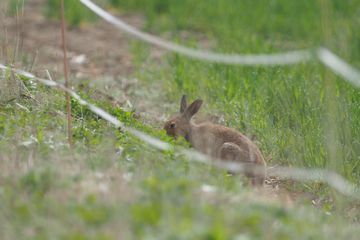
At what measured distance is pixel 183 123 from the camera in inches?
341

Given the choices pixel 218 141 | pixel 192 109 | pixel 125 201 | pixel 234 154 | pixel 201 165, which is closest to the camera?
pixel 125 201

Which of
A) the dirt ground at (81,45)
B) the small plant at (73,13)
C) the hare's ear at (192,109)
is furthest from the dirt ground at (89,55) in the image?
the hare's ear at (192,109)

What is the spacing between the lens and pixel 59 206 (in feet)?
17.1

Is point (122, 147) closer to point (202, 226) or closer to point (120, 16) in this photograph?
point (202, 226)

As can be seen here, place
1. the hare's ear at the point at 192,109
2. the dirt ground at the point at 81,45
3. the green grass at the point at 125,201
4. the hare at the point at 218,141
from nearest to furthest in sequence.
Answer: the green grass at the point at 125,201, the hare at the point at 218,141, the hare's ear at the point at 192,109, the dirt ground at the point at 81,45

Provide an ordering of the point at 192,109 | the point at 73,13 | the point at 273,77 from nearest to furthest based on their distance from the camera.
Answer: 1. the point at 192,109
2. the point at 273,77
3. the point at 73,13

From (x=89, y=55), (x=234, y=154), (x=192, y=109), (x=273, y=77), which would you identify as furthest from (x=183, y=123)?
(x=89, y=55)

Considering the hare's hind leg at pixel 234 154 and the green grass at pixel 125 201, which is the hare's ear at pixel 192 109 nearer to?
the hare's hind leg at pixel 234 154

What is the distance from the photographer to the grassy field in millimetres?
5047

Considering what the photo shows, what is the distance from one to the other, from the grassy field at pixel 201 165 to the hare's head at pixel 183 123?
396 millimetres

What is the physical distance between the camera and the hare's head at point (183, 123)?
28.3 feet

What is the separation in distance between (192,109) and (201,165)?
223 centimetres

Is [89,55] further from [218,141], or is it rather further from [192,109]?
[218,141]

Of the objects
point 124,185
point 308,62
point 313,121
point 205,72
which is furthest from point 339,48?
point 124,185
